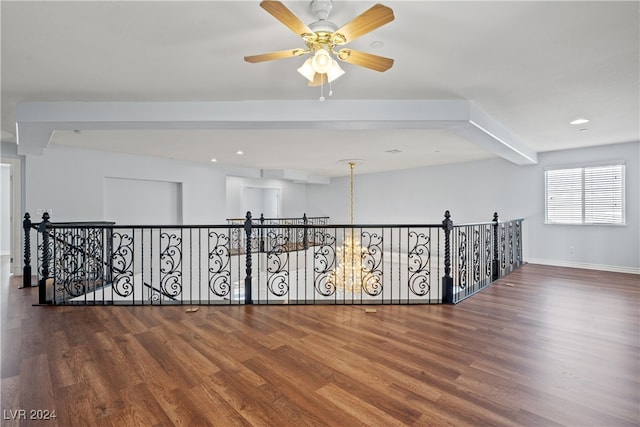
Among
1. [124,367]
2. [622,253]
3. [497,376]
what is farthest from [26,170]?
[622,253]

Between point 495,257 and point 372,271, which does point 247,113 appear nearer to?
point 372,271

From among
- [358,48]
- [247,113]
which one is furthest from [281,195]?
[358,48]

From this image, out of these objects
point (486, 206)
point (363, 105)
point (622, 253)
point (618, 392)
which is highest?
point (363, 105)

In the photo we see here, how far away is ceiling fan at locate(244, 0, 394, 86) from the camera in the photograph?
179cm

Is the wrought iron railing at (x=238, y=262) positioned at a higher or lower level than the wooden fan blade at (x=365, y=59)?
lower

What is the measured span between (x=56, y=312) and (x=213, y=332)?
2.31 metres

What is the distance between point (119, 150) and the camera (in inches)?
269

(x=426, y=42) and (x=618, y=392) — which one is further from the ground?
(x=426, y=42)

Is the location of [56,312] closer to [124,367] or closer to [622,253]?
[124,367]

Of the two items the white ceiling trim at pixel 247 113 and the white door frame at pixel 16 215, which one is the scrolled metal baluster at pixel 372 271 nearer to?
the white ceiling trim at pixel 247 113

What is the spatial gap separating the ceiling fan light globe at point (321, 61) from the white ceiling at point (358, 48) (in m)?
0.28

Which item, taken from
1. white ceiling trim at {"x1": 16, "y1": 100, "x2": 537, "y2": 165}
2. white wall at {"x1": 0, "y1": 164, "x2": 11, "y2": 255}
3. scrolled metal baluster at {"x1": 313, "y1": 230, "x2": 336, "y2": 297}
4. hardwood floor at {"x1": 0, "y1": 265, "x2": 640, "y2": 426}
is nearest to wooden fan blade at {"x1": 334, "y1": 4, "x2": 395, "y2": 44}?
white ceiling trim at {"x1": 16, "y1": 100, "x2": 537, "y2": 165}

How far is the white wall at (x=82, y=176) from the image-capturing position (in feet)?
20.3

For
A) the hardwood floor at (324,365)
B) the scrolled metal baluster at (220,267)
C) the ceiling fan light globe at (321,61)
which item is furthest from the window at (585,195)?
the scrolled metal baluster at (220,267)
